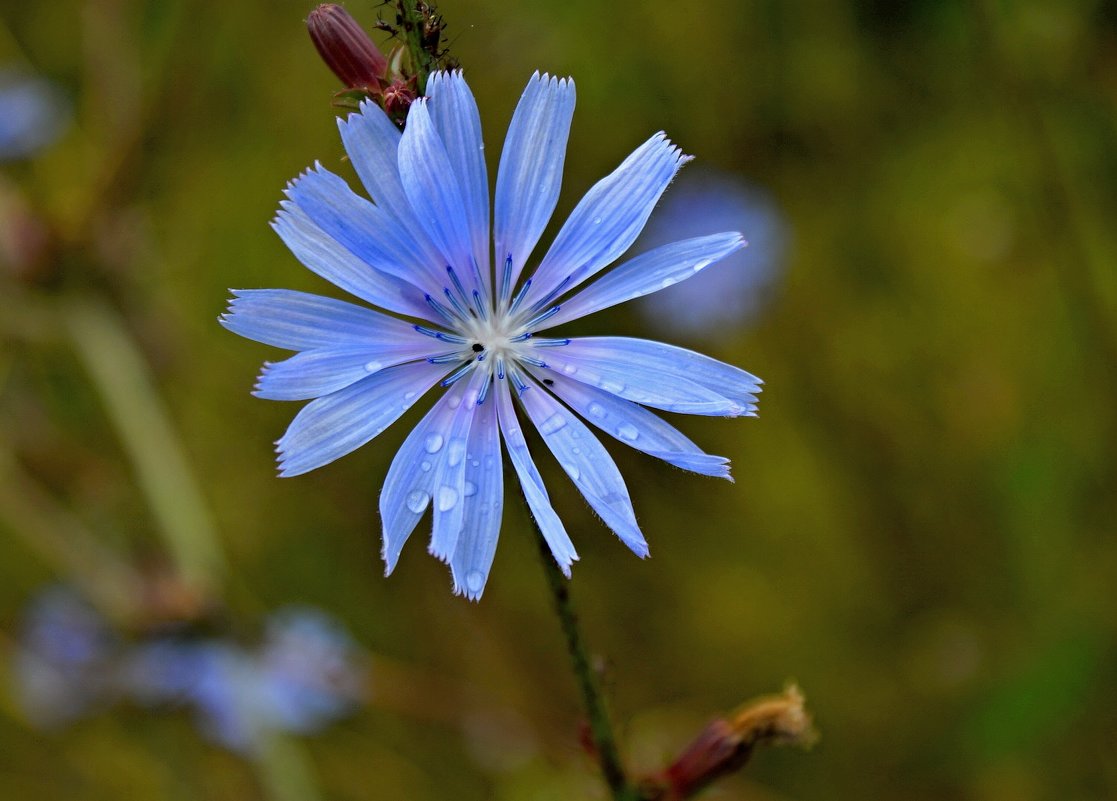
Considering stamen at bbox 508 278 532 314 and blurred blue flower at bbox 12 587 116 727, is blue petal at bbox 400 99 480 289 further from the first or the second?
blurred blue flower at bbox 12 587 116 727

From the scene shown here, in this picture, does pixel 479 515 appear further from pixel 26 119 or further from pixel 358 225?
pixel 26 119

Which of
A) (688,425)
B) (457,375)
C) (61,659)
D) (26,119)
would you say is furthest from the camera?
(26,119)

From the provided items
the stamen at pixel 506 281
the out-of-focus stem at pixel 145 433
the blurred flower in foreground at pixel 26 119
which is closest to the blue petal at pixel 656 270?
the stamen at pixel 506 281

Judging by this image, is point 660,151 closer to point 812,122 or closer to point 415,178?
point 415,178

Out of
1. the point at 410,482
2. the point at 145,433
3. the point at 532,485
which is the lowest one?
the point at 532,485

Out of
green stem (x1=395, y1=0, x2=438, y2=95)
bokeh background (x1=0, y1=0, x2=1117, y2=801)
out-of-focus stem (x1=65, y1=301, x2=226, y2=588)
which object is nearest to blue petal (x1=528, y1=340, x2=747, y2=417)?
green stem (x1=395, y1=0, x2=438, y2=95)

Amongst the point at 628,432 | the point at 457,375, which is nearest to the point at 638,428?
the point at 628,432
